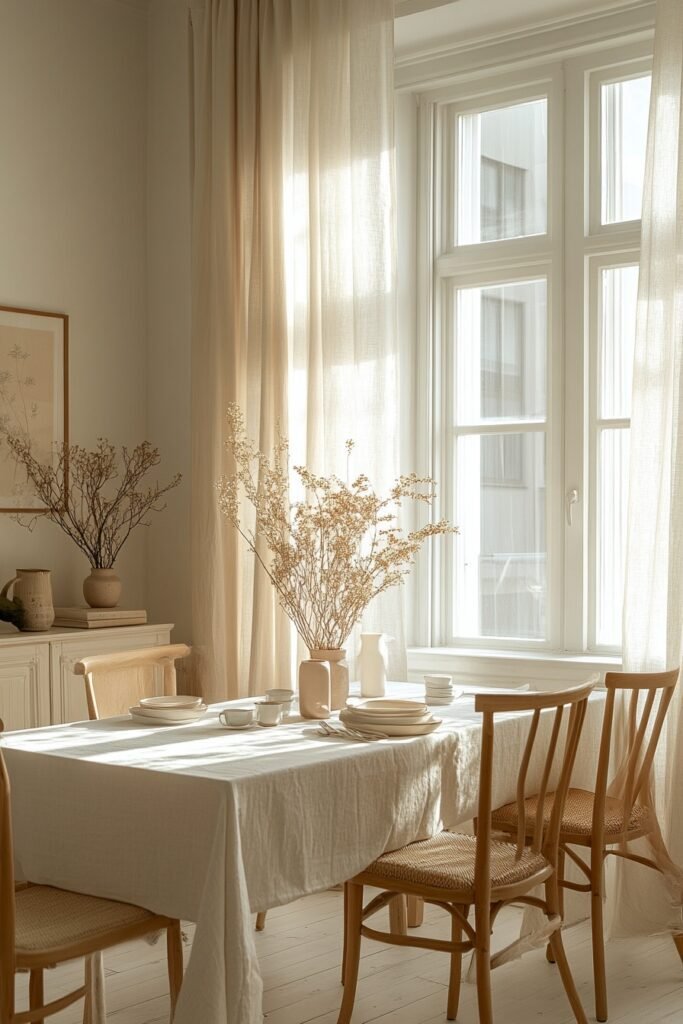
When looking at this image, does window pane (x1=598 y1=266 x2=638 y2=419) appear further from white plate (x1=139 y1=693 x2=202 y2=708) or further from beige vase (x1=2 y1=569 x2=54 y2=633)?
beige vase (x1=2 y1=569 x2=54 y2=633)

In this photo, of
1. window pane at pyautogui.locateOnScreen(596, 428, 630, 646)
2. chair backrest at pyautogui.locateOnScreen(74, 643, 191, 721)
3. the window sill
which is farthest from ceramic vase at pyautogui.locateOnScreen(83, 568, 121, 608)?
window pane at pyautogui.locateOnScreen(596, 428, 630, 646)

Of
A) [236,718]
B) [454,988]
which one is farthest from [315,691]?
[454,988]

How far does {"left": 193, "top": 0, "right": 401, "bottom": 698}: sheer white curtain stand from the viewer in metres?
4.54

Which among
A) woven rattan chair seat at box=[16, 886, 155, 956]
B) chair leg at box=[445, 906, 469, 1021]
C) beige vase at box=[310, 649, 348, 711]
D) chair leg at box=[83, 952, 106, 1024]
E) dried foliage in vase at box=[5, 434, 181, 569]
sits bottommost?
chair leg at box=[445, 906, 469, 1021]

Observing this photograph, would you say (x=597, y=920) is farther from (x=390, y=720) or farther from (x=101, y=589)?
(x=101, y=589)

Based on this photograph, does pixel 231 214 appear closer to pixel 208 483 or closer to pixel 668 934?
pixel 208 483

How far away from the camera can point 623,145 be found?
453 cm

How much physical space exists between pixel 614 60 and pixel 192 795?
324cm

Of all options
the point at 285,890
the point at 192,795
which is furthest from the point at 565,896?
the point at 192,795

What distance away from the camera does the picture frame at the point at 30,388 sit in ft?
15.7

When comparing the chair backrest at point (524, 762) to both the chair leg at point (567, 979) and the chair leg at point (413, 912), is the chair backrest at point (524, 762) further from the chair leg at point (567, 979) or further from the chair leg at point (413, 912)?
the chair leg at point (413, 912)

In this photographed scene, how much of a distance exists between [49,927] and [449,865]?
94cm

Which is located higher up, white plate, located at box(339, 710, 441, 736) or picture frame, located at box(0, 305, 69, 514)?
picture frame, located at box(0, 305, 69, 514)

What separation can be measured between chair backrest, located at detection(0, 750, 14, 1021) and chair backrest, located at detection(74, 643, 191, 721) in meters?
1.09
